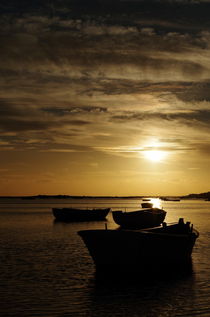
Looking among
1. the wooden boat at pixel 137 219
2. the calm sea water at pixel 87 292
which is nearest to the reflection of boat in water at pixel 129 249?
the calm sea water at pixel 87 292

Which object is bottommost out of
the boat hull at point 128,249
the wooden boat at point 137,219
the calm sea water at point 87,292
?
the calm sea water at point 87,292

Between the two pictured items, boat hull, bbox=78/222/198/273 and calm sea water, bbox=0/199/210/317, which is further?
boat hull, bbox=78/222/198/273

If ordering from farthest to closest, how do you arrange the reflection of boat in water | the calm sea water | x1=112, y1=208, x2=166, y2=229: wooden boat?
x1=112, y1=208, x2=166, y2=229: wooden boat < the reflection of boat in water < the calm sea water

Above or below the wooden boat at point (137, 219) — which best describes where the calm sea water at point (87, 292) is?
below

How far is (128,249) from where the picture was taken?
72.5ft

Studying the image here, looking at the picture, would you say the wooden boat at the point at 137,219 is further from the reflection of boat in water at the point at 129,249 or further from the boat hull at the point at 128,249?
the boat hull at the point at 128,249

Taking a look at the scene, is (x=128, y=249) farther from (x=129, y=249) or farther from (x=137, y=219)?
(x=137, y=219)

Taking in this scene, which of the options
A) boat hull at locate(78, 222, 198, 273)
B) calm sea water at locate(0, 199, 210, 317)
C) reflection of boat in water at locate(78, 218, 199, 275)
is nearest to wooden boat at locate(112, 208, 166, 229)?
calm sea water at locate(0, 199, 210, 317)

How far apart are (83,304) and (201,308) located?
4785 millimetres

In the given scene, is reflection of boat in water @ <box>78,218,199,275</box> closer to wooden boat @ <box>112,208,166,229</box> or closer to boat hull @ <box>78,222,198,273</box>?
boat hull @ <box>78,222,198,273</box>

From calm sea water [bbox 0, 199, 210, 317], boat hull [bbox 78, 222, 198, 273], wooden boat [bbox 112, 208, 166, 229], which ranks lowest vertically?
calm sea water [bbox 0, 199, 210, 317]

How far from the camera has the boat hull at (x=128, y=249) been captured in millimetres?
21984

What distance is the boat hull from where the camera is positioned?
72.1ft

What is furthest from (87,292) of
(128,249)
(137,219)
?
(137,219)
